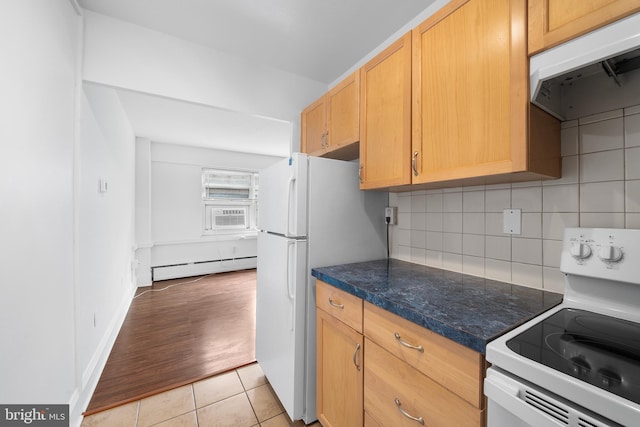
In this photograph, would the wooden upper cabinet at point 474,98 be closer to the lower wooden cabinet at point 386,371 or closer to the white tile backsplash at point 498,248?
the white tile backsplash at point 498,248

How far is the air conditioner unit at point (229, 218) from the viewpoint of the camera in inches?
198

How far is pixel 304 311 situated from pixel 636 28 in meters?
1.61

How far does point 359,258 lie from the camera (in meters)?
1.68

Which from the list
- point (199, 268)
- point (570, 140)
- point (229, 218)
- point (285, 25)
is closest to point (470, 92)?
point (570, 140)

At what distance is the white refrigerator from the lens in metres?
1.45

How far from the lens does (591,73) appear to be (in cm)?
92

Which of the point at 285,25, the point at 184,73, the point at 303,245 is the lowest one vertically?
the point at 303,245

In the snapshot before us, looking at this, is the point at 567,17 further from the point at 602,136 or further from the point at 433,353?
the point at 433,353

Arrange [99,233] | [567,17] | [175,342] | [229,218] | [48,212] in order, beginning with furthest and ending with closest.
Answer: [229,218] < [175,342] < [99,233] < [48,212] < [567,17]

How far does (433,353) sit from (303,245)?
847mm

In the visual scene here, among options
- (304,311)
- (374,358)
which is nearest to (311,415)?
(304,311)

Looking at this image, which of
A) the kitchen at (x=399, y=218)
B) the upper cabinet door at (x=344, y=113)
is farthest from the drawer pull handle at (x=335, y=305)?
the upper cabinet door at (x=344, y=113)

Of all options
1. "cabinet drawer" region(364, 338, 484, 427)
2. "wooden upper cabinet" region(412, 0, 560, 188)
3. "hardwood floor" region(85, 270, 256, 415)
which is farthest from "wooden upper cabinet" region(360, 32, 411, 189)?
"hardwood floor" region(85, 270, 256, 415)

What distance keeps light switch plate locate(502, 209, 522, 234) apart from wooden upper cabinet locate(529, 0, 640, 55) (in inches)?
26.2
